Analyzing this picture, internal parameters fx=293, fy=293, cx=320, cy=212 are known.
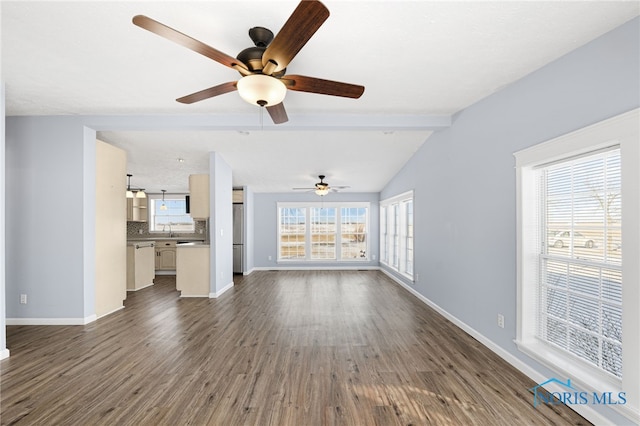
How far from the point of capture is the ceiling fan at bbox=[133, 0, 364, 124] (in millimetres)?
1491

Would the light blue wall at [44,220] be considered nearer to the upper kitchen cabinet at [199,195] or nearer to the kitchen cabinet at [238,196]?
the upper kitchen cabinet at [199,195]

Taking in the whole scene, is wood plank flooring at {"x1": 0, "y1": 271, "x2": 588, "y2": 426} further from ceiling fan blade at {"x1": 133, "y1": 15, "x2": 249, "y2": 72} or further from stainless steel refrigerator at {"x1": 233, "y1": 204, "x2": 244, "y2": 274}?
stainless steel refrigerator at {"x1": 233, "y1": 204, "x2": 244, "y2": 274}

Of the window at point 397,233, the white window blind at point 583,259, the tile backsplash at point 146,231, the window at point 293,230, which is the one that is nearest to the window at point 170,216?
the tile backsplash at point 146,231

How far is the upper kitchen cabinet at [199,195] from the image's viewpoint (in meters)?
5.51

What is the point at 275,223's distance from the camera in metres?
8.65

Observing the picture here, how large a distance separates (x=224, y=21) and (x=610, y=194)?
9.33ft

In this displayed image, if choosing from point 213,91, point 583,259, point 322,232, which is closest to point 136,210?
point 322,232

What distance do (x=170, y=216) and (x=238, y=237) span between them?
2414 millimetres

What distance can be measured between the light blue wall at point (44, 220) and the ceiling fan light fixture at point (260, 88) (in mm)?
3204

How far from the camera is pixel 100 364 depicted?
9.00ft

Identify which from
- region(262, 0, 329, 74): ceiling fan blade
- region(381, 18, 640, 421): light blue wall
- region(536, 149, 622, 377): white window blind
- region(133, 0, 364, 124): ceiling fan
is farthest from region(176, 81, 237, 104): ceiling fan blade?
region(536, 149, 622, 377): white window blind

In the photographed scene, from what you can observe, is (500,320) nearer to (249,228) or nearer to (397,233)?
(397,233)

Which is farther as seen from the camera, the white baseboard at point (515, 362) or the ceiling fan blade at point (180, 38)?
the white baseboard at point (515, 362)

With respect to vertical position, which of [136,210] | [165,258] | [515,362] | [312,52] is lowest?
[515,362]
